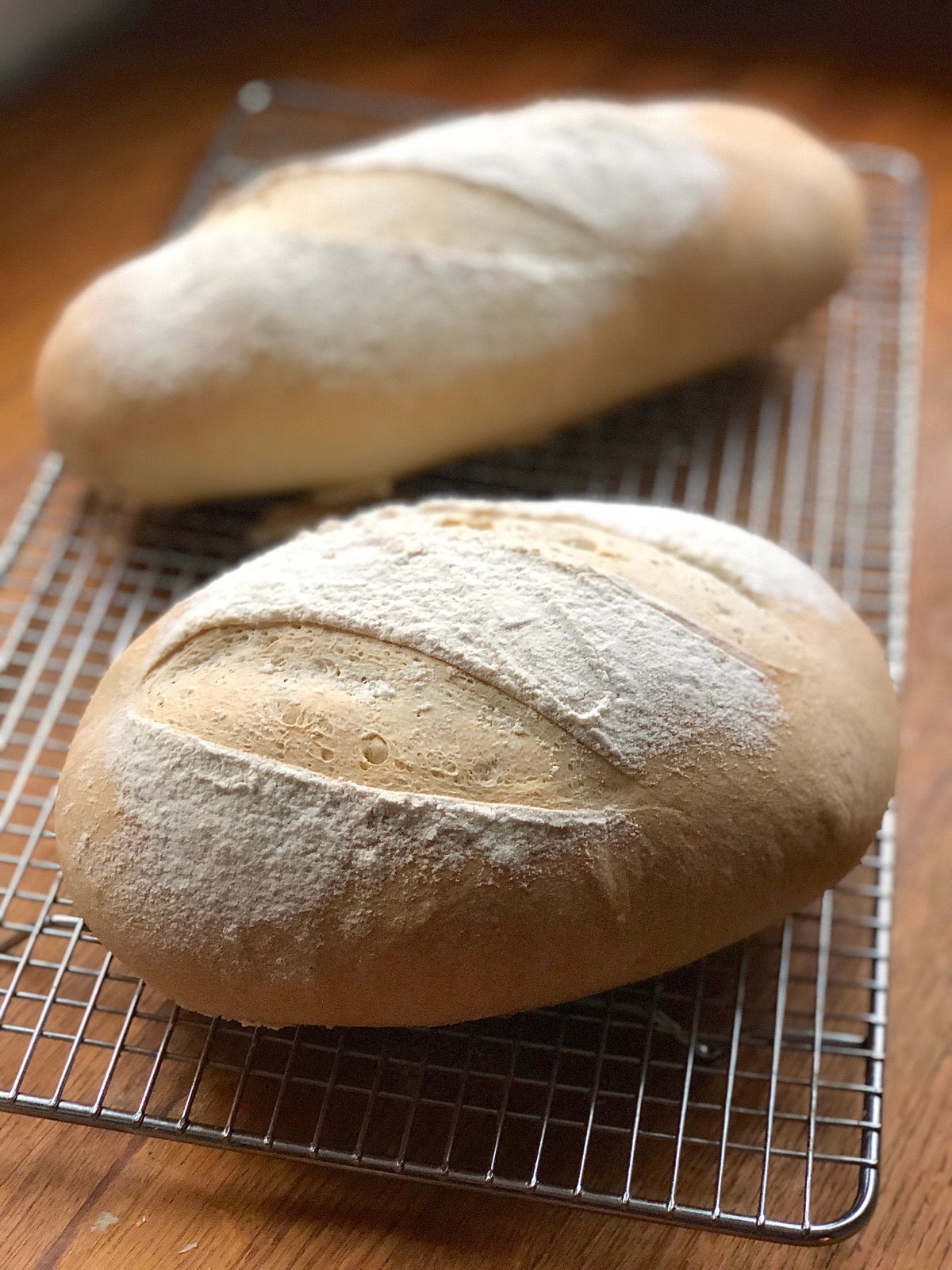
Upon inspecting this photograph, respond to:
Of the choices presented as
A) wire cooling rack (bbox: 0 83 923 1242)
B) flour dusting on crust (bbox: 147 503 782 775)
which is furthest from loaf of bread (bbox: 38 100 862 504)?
flour dusting on crust (bbox: 147 503 782 775)

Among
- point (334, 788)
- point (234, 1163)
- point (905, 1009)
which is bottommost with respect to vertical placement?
point (905, 1009)

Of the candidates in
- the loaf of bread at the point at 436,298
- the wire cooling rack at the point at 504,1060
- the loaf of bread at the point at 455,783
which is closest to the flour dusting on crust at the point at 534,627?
the loaf of bread at the point at 455,783

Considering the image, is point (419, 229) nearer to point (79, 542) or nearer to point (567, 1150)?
point (79, 542)

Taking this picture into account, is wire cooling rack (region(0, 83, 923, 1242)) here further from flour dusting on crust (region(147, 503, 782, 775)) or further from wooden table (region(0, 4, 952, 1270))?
flour dusting on crust (region(147, 503, 782, 775))

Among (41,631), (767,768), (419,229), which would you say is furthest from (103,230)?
(767,768)

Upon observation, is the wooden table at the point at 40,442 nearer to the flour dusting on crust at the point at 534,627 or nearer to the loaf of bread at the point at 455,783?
the loaf of bread at the point at 455,783

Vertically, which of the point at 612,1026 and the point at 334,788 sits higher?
the point at 334,788

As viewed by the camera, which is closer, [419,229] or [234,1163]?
[234,1163]
